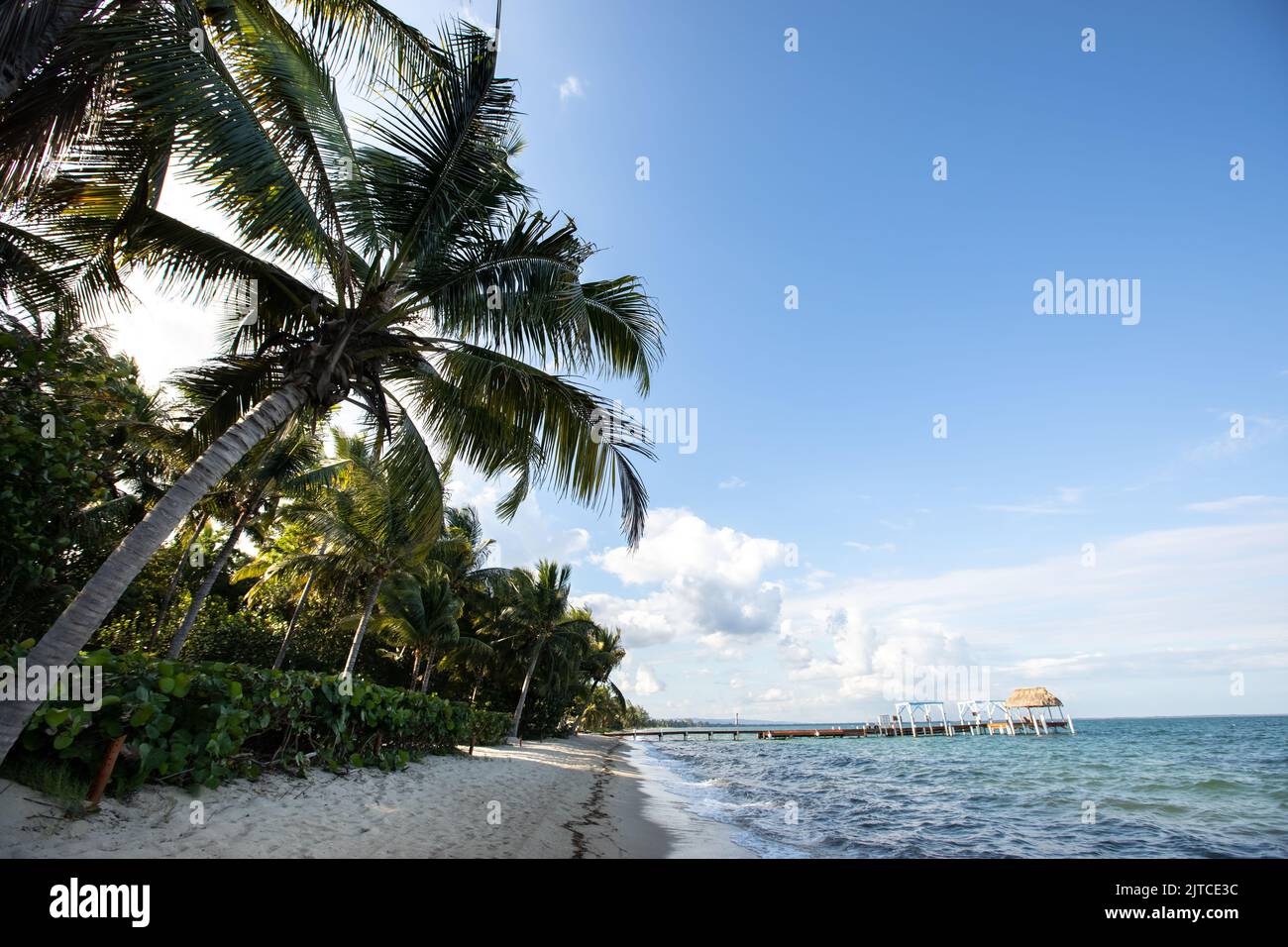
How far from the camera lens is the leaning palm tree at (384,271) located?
512 cm

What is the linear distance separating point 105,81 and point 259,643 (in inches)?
939

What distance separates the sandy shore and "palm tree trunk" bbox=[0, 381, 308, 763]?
1.16 m

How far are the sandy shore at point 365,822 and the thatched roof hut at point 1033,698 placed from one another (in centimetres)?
6347

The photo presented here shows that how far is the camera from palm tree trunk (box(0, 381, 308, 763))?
373cm

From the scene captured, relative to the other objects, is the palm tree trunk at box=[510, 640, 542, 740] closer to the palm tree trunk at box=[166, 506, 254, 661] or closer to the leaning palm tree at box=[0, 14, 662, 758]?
the palm tree trunk at box=[166, 506, 254, 661]

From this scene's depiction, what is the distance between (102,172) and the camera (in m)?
5.76

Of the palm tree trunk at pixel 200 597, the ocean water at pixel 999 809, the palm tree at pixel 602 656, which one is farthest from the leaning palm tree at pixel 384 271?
the palm tree at pixel 602 656

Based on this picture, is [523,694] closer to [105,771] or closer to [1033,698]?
[105,771]

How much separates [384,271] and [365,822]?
6.31 m

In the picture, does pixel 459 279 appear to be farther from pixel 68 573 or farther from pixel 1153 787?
pixel 1153 787

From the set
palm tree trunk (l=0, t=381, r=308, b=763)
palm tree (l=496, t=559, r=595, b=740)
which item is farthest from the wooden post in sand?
palm tree (l=496, t=559, r=595, b=740)

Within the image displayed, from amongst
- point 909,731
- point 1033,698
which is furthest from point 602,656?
point 909,731
